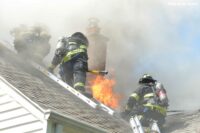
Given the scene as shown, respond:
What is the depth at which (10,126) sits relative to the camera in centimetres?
706

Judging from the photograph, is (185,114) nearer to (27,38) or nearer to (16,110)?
(27,38)

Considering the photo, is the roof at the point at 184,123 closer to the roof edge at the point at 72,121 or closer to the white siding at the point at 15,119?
the roof edge at the point at 72,121

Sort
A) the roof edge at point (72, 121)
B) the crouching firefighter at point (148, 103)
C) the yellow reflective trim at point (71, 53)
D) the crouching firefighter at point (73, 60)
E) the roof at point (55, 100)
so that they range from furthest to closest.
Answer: the yellow reflective trim at point (71, 53)
the crouching firefighter at point (73, 60)
the crouching firefighter at point (148, 103)
the roof at point (55, 100)
the roof edge at point (72, 121)

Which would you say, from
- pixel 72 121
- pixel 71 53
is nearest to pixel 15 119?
pixel 72 121

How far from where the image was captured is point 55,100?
8.24 metres

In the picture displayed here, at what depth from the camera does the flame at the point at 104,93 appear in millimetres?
13305

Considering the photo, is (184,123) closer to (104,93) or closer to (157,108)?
(157,108)

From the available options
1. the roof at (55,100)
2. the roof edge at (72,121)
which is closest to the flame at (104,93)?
the roof at (55,100)

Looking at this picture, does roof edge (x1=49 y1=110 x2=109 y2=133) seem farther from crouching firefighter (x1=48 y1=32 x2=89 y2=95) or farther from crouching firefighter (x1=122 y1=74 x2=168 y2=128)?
crouching firefighter (x1=48 y1=32 x2=89 y2=95)

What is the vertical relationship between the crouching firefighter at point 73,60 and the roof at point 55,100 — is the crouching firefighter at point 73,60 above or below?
above

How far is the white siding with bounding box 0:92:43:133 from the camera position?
6906 millimetres

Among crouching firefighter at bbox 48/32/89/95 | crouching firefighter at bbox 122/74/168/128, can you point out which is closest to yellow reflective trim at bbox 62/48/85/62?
crouching firefighter at bbox 48/32/89/95

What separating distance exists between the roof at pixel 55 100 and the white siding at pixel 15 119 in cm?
25

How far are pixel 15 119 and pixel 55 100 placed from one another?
1276mm
